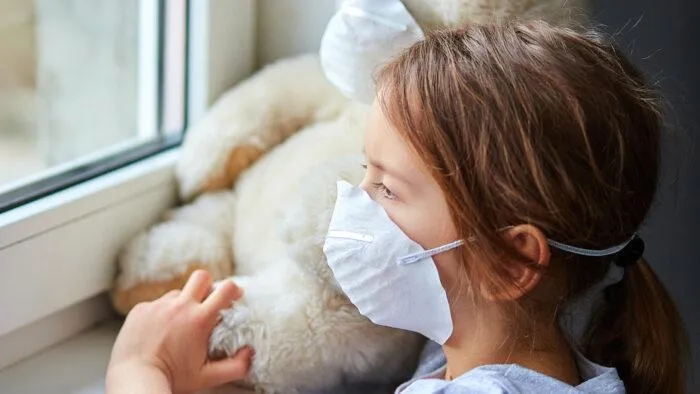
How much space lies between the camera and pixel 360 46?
1.02 m

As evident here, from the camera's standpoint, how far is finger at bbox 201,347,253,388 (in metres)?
0.98

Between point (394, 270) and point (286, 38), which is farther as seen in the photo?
point (286, 38)

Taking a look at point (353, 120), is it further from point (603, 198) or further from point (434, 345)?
point (603, 198)

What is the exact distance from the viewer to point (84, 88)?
48.1 inches

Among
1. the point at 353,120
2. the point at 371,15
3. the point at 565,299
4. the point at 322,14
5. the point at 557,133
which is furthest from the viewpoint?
the point at 322,14

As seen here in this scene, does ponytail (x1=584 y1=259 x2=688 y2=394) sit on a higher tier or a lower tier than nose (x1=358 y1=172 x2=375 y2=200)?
lower

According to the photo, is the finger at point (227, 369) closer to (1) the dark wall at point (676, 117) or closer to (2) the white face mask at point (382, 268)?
(2) the white face mask at point (382, 268)

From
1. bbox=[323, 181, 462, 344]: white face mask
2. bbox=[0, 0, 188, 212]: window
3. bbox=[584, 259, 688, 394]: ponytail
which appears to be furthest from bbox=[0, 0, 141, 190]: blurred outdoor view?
bbox=[584, 259, 688, 394]: ponytail

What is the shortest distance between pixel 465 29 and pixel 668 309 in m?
0.31

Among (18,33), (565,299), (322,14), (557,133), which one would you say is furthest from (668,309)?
(18,33)

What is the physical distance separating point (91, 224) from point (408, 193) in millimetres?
400

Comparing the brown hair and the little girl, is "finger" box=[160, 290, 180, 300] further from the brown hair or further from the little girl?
the brown hair

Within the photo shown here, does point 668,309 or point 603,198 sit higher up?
point 603,198

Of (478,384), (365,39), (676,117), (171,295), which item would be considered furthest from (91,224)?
(676,117)
